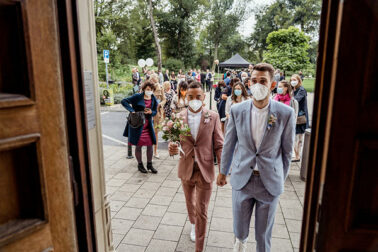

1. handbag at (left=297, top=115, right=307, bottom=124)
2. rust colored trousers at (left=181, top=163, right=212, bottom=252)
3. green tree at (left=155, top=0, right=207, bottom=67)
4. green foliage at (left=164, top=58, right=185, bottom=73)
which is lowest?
rust colored trousers at (left=181, top=163, right=212, bottom=252)

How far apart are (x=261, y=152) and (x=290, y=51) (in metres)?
26.3

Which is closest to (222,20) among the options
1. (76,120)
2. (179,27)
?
(179,27)

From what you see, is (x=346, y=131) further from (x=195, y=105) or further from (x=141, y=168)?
(x=141, y=168)

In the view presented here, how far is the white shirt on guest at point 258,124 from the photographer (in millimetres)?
2684

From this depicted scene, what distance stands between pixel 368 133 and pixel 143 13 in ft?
134

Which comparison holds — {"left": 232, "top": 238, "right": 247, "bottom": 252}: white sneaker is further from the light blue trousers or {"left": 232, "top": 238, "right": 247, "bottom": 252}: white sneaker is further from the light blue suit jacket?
the light blue suit jacket

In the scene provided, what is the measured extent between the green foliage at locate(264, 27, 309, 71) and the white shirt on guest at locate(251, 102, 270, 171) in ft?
81.8

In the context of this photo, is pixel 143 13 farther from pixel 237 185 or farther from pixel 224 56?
pixel 237 185

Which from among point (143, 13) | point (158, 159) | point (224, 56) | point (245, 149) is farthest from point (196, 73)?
point (224, 56)

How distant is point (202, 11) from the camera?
43844mm

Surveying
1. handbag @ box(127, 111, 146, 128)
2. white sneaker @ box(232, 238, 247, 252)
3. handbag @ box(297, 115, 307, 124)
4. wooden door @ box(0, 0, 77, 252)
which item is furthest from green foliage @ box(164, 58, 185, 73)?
wooden door @ box(0, 0, 77, 252)

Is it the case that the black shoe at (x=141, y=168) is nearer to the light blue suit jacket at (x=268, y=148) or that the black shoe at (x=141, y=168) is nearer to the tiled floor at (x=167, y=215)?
the tiled floor at (x=167, y=215)

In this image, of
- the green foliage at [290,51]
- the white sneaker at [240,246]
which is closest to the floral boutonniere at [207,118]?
the white sneaker at [240,246]

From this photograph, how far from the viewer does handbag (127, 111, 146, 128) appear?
5.84 metres
